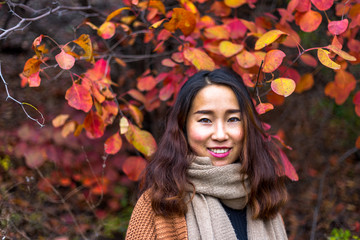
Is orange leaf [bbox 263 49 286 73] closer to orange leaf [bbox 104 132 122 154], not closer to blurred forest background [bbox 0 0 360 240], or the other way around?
blurred forest background [bbox 0 0 360 240]

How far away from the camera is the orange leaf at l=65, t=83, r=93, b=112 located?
5.62ft

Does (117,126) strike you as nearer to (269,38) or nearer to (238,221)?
(238,221)

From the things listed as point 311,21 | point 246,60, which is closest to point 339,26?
point 311,21

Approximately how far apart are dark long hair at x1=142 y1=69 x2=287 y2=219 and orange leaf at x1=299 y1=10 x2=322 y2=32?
17.1 inches

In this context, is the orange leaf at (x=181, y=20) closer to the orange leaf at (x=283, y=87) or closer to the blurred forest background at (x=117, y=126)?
the blurred forest background at (x=117, y=126)

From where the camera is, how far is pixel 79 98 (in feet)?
5.66

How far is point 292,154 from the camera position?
3.72 meters

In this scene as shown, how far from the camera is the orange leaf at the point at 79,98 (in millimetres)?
1712

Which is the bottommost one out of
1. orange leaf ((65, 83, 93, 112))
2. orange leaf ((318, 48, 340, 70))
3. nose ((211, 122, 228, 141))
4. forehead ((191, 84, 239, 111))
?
nose ((211, 122, 228, 141))

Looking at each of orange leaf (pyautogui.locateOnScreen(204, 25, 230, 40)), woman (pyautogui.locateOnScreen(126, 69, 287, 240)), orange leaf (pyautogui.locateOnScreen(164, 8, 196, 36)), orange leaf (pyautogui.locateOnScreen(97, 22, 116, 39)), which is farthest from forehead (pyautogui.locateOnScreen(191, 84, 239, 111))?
orange leaf (pyautogui.locateOnScreen(97, 22, 116, 39))

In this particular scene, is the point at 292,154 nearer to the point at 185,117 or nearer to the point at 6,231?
the point at 185,117

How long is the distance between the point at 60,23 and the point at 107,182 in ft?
4.37

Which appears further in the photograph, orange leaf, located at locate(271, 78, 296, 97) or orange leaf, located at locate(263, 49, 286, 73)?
orange leaf, located at locate(263, 49, 286, 73)

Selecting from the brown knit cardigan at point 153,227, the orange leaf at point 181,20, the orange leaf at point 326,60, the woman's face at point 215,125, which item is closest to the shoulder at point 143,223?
the brown knit cardigan at point 153,227
